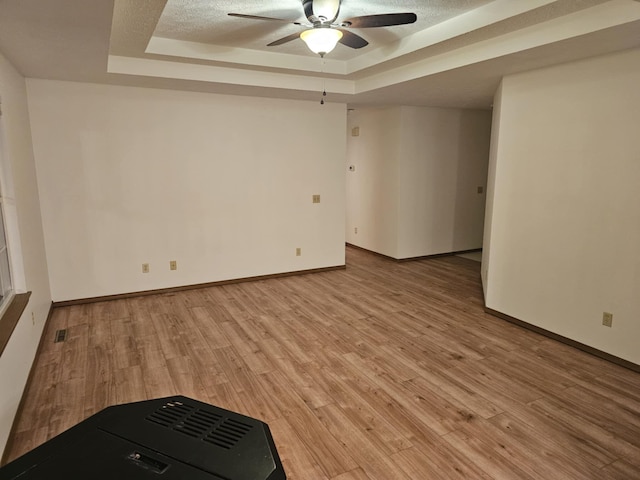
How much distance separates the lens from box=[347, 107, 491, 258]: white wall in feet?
19.8

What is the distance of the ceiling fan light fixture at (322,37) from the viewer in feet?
8.95

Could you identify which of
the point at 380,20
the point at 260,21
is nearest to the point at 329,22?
the point at 380,20

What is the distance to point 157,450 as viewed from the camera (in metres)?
0.90

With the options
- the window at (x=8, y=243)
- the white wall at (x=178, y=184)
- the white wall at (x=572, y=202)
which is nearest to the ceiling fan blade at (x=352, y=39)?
the white wall at (x=572, y=202)

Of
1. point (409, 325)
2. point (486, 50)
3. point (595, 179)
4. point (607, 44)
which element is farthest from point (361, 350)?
point (607, 44)

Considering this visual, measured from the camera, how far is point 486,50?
125 inches

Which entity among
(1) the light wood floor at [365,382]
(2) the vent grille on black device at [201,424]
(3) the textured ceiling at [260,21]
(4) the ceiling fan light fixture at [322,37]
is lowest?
(1) the light wood floor at [365,382]

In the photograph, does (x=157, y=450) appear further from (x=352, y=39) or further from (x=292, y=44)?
(x=292, y=44)

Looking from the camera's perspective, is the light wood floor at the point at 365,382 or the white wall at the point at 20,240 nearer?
the light wood floor at the point at 365,382

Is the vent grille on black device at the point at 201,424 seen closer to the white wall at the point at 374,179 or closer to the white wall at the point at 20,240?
the white wall at the point at 20,240

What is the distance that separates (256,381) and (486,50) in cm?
301

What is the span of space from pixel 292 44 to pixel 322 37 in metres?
1.07

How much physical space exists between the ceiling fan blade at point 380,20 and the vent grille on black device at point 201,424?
7.64 feet

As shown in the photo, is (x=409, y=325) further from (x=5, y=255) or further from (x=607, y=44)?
(x=5, y=255)
